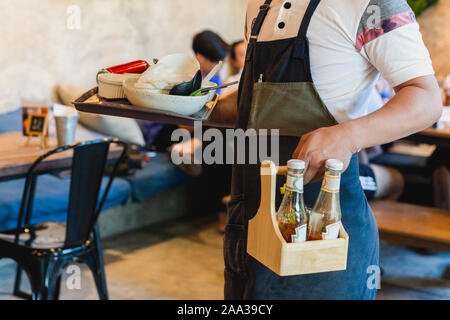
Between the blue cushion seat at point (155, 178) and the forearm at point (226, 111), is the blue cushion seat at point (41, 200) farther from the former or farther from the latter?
the forearm at point (226, 111)

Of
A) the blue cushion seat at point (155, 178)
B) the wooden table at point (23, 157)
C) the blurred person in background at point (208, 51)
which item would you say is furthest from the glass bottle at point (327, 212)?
the blurred person in background at point (208, 51)

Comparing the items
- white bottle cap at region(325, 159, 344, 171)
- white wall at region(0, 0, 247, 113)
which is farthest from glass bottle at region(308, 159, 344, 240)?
white wall at region(0, 0, 247, 113)

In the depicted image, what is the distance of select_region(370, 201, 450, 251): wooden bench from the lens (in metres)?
2.63

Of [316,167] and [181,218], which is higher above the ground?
[316,167]

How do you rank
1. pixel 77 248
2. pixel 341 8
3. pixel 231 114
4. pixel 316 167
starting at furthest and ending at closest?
pixel 77 248
pixel 231 114
pixel 341 8
pixel 316 167

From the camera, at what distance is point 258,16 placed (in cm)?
130

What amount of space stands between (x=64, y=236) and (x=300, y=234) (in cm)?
167

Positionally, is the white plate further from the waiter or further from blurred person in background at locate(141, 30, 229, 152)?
blurred person in background at locate(141, 30, 229, 152)

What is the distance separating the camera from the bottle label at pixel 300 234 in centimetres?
99

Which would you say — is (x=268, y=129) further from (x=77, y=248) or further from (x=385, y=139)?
(x=77, y=248)

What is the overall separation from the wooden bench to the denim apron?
1443 millimetres

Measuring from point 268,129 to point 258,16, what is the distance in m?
0.29

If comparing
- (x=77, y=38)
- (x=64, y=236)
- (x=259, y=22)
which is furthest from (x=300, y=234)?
(x=77, y=38)

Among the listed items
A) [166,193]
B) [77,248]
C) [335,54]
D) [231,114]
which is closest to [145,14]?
[166,193]
